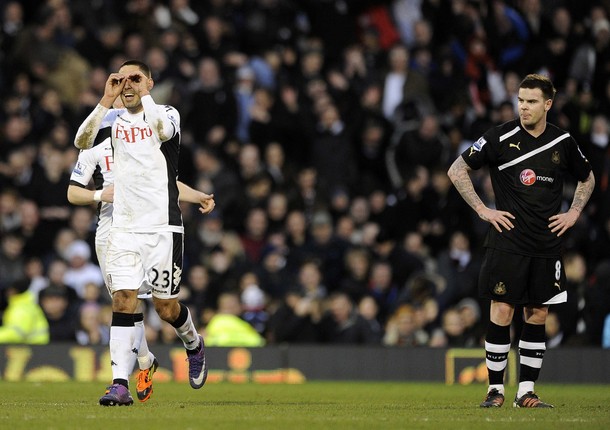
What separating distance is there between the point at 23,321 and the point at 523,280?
883 cm

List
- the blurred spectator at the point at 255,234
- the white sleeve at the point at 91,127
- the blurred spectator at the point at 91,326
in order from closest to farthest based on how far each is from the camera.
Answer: the white sleeve at the point at 91,127, the blurred spectator at the point at 91,326, the blurred spectator at the point at 255,234

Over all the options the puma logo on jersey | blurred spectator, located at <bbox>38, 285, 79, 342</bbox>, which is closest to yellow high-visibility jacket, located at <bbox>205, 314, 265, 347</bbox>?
blurred spectator, located at <bbox>38, 285, 79, 342</bbox>

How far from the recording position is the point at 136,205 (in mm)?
11086

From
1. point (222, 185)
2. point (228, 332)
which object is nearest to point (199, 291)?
point (228, 332)

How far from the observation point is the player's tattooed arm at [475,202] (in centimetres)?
1116

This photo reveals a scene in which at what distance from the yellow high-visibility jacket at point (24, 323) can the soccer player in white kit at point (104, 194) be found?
6.40 m

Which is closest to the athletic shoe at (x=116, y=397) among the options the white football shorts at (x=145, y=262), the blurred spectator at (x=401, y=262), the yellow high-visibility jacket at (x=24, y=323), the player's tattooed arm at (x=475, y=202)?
the white football shorts at (x=145, y=262)

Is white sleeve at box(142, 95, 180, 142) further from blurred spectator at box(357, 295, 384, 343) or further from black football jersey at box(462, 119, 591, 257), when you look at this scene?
blurred spectator at box(357, 295, 384, 343)

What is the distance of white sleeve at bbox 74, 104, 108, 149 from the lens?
10930 mm

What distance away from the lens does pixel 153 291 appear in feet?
37.0

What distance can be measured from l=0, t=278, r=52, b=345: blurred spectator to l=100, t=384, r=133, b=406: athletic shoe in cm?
723

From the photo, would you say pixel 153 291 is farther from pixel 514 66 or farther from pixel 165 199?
pixel 514 66

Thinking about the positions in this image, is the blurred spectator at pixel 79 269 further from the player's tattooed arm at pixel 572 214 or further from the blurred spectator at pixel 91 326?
the player's tattooed arm at pixel 572 214

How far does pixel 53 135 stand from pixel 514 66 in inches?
268
